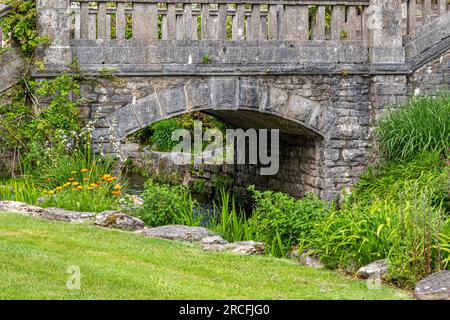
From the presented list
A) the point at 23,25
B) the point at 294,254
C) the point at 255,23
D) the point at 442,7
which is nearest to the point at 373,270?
the point at 294,254

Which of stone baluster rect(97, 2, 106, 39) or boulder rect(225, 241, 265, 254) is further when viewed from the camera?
stone baluster rect(97, 2, 106, 39)

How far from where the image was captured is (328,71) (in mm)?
13523

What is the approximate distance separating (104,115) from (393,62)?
4633 mm

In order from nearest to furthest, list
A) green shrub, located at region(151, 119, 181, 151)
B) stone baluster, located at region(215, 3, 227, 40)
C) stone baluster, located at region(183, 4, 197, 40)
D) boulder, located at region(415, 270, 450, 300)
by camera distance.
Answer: boulder, located at region(415, 270, 450, 300) → stone baluster, located at region(183, 4, 197, 40) → stone baluster, located at region(215, 3, 227, 40) → green shrub, located at region(151, 119, 181, 151)

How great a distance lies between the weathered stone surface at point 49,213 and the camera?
10.8 metres

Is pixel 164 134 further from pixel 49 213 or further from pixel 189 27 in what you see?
pixel 49 213

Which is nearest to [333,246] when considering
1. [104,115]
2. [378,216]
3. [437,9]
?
[378,216]

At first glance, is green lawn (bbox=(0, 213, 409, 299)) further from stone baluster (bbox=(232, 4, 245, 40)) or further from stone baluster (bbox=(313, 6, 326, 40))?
stone baluster (bbox=(313, 6, 326, 40))

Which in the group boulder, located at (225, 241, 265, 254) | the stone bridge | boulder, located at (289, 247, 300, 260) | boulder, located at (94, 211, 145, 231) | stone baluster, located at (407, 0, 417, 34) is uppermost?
stone baluster, located at (407, 0, 417, 34)

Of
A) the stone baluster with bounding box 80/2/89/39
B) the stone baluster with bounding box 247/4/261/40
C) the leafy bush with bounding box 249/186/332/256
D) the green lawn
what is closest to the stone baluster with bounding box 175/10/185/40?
the stone baluster with bounding box 247/4/261/40

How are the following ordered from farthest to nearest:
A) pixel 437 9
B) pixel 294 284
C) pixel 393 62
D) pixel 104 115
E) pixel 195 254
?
pixel 437 9
pixel 393 62
pixel 104 115
pixel 195 254
pixel 294 284

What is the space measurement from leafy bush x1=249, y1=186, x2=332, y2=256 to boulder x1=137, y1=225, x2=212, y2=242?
877 millimetres

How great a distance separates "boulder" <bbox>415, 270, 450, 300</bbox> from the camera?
7.57 m
